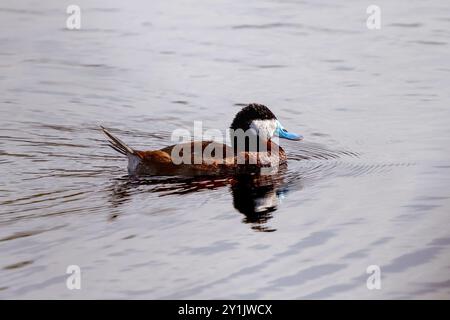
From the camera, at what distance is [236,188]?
11.3 m

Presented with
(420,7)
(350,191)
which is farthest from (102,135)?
(420,7)

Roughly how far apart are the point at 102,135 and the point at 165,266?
16.5 feet

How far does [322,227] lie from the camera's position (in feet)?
31.6

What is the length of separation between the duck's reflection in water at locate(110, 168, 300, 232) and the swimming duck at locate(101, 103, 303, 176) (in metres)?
0.12

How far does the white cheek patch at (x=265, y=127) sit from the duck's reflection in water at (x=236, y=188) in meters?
0.69

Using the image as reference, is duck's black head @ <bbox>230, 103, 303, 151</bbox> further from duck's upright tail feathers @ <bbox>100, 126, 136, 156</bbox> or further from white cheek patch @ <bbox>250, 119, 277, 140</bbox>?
duck's upright tail feathers @ <bbox>100, 126, 136, 156</bbox>

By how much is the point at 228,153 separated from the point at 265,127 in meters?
0.95

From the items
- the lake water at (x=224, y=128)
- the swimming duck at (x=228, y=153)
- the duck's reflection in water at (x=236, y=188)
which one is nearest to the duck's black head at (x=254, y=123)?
the swimming duck at (x=228, y=153)

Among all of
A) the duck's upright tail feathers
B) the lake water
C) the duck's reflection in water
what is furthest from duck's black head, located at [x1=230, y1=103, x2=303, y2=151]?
the duck's upright tail feathers

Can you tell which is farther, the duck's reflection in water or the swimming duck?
the swimming duck

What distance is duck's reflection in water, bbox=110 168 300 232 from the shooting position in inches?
410

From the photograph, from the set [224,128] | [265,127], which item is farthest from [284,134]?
[224,128]

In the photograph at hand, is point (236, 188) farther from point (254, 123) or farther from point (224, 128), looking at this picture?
point (224, 128)

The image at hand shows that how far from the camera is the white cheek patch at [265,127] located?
12453mm
